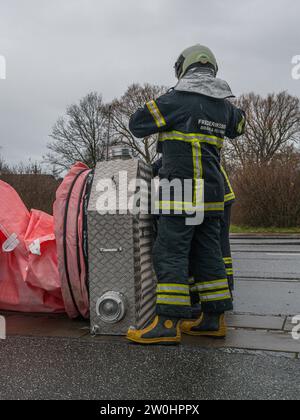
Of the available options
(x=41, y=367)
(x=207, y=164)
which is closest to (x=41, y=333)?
(x=41, y=367)

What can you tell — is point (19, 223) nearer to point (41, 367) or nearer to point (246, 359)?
point (41, 367)

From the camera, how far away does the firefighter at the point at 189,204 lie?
126 inches

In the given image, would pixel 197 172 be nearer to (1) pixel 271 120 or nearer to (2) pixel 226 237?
(2) pixel 226 237

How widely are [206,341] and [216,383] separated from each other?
0.77 meters

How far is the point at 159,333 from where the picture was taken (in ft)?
10.3

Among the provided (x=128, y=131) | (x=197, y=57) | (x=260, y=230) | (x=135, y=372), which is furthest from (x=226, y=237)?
(x=128, y=131)

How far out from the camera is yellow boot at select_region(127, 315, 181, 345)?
313cm

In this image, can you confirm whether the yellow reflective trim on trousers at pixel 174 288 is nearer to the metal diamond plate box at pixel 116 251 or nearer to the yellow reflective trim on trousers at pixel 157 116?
the metal diamond plate box at pixel 116 251

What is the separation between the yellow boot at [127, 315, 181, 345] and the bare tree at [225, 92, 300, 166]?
3920cm

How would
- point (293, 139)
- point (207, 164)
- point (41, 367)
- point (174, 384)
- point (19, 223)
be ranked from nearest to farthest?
point (174, 384)
point (41, 367)
point (207, 164)
point (19, 223)
point (293, 139)

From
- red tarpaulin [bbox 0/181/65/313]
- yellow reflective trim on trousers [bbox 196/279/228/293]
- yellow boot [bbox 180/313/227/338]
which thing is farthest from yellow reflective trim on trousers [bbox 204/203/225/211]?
red tarpaulin [bbox 0/181/65/313]

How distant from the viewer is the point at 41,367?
2.72 meters

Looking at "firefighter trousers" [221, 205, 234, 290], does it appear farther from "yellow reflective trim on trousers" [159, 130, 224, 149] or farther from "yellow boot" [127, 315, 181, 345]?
"yellow boot" [127, 315, 181, 345]

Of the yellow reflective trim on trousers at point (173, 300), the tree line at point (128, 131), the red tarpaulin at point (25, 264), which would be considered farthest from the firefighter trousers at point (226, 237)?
the tree line at point (128, 131)
